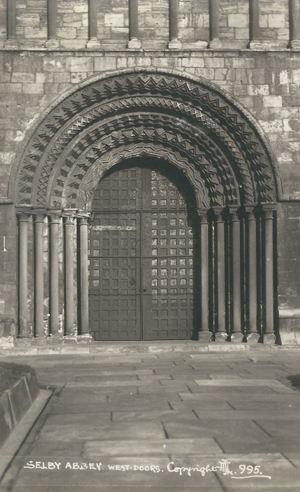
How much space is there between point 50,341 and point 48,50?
17.2 feet

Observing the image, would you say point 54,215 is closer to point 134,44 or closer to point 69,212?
point 69,212

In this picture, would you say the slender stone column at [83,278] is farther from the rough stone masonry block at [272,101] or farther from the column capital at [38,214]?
the rough stone masonry block at [272,101]

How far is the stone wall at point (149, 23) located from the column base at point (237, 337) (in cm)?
530

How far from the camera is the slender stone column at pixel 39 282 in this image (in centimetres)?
1242

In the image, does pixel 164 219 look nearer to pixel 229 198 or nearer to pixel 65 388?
pixel 229 198

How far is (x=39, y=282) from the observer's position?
1242 cm

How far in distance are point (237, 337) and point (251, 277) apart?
113 cm

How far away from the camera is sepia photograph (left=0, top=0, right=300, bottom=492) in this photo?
40.6ft

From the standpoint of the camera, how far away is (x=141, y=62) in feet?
41.2

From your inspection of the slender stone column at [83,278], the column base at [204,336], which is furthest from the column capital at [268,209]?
the slender stone column at [83,278]

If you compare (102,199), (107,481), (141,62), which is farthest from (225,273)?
(107,481)

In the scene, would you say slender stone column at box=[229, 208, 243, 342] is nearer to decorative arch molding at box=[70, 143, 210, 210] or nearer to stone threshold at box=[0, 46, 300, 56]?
decorative arch molding at box=[70, 143, 210, 210]

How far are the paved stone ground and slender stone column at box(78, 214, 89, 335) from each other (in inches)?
97.6

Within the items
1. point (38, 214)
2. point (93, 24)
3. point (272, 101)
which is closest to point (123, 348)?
point (38, 214)
